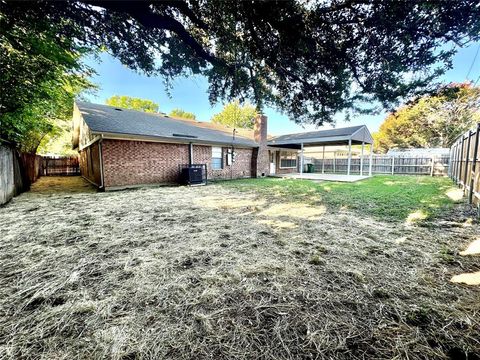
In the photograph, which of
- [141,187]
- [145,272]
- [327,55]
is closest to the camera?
[145,272]

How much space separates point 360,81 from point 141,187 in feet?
29.4

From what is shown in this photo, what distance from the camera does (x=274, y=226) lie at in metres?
4.15

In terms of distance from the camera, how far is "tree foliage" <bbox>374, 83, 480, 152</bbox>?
19.9 metres

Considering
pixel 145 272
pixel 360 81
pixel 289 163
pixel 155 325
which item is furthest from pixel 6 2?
pixel 289 163

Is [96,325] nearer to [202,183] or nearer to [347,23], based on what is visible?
[347,23]

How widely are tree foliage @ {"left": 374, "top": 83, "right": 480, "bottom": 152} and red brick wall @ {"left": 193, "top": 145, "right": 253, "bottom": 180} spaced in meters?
12.6

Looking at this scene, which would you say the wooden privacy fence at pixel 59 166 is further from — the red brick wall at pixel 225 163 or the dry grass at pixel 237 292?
the dry grass at pixel 237 292

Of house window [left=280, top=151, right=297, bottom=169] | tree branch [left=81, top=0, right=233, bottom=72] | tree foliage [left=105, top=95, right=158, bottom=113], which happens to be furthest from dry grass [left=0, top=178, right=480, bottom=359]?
tree foliage [left=105, top=95, right=158, bottom=113]

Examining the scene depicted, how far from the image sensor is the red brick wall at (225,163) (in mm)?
11820

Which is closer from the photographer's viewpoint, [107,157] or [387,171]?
[107,157]

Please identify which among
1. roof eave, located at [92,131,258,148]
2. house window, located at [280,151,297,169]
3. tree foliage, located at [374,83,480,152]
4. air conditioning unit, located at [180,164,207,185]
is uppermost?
tree foliage, located at [374,83,480,152]

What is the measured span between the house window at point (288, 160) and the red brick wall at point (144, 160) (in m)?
8.05

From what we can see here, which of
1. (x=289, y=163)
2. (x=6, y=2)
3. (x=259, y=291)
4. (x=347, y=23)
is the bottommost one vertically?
(x=259, y=291)

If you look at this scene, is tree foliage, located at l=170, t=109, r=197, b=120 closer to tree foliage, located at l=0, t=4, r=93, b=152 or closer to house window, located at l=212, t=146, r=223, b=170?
house window, located at l=212, t=146, r=223, b=170
